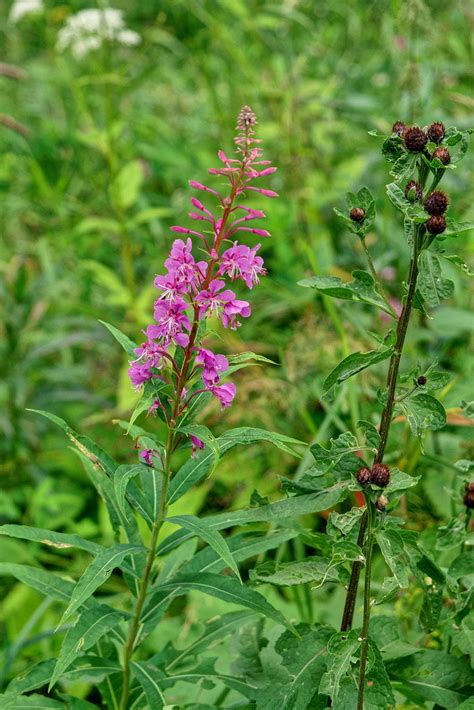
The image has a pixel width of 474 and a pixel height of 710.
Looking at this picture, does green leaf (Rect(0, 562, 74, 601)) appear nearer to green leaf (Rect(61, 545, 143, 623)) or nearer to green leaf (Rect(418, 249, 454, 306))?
green leaf (Rect(61, 545, 143, 623))

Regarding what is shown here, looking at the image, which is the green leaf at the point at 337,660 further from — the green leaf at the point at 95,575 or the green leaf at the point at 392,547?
the green leaf at the point at 95,575

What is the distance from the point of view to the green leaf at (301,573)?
1.21 m

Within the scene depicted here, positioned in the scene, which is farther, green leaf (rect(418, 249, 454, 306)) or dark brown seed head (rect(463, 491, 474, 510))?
dark brown seed head (rect(463, 491, 474, 510))

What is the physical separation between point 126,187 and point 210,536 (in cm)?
213

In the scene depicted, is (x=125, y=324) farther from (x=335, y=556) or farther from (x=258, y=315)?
(x=335, y=556)

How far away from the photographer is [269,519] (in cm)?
124

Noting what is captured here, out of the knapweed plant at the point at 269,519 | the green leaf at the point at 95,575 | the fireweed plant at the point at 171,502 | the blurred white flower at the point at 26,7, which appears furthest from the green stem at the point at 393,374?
the blurred white flower at the point at 26,7

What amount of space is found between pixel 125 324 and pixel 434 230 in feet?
6.46

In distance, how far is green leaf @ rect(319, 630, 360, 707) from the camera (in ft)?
3.75

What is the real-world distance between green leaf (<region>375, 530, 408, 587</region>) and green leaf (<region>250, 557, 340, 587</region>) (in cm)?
8

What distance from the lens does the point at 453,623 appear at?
4.60 feet

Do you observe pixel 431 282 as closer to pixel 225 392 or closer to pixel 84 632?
pixel 225 392

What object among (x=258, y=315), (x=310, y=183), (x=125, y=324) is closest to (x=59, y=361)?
(x=125, y=324)

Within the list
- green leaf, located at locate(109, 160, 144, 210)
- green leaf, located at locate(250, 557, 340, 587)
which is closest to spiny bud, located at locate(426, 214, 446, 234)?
green leaf, located at locate(250, 557, 340, 587)
